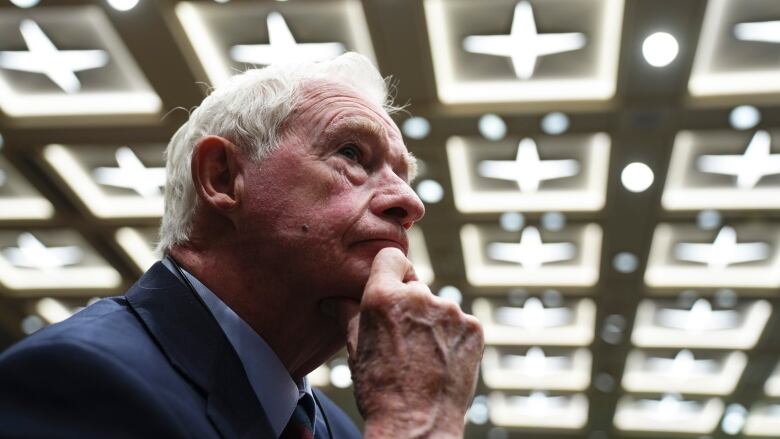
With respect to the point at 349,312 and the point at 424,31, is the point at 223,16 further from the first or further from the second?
the point at 349,312

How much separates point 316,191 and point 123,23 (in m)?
4.51

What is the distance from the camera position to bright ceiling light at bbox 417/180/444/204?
275 inches

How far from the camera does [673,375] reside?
1040 cm

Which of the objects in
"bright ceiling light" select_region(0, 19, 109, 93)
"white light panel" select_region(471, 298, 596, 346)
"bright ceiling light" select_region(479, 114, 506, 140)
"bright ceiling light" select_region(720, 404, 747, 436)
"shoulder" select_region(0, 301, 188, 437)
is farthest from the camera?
"bright ceiling light" select_region(720, 404, 747, 436)

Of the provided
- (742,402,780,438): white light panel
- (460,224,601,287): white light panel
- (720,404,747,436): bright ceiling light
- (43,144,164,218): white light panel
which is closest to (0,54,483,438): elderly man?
(43,144,164,218): white light panel

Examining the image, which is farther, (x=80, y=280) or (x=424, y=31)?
(x=80, y=280)

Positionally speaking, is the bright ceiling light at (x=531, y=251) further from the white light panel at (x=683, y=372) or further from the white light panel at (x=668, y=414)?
the white light panel at (x=668, y=414)

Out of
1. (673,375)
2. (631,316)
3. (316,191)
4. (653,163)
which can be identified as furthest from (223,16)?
(673,375)

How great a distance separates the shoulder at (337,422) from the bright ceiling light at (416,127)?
Result: 446 centimetres

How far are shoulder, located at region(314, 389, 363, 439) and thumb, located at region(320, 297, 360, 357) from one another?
0.45 m

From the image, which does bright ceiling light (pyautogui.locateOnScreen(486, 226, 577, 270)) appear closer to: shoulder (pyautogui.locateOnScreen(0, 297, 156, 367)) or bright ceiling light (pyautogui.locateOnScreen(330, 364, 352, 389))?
bright ceiling light (pyautogui.locateOnScreen(330, 364, 352, 389))

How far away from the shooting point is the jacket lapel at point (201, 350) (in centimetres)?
120

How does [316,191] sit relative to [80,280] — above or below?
below

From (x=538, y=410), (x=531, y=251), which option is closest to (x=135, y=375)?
(x=531, y=251)
